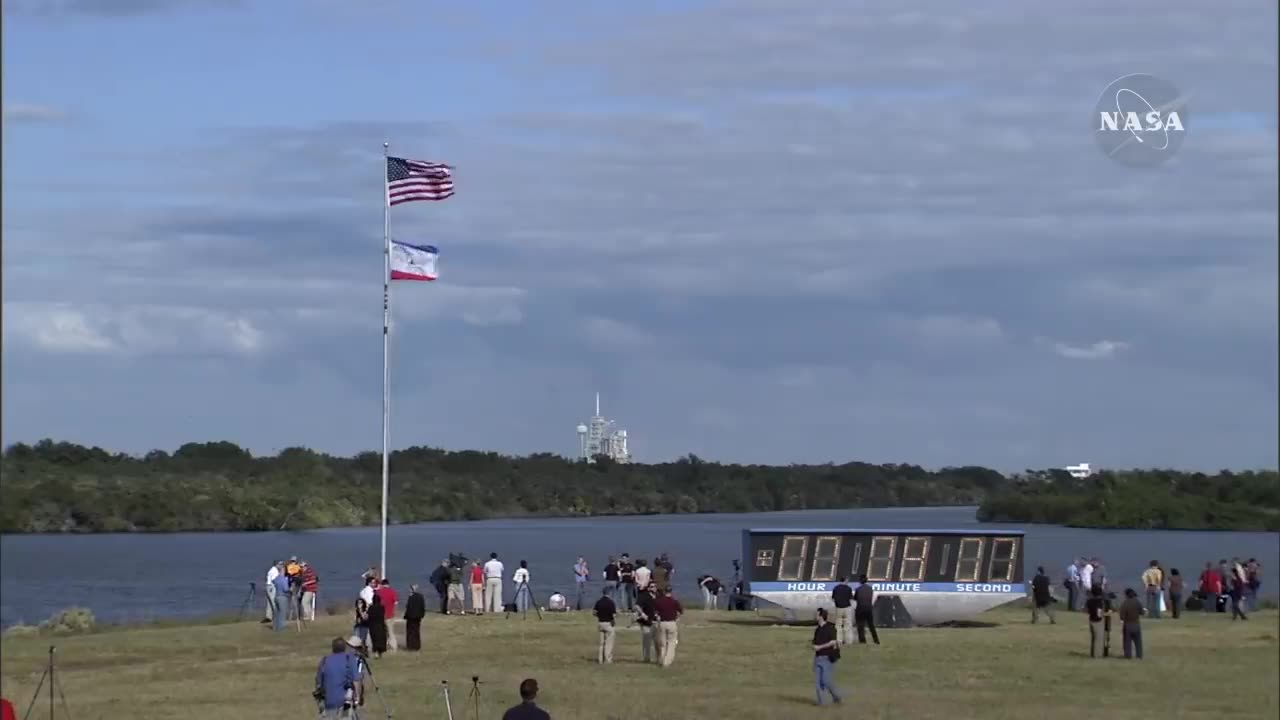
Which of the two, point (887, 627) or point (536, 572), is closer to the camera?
point (887, 627)

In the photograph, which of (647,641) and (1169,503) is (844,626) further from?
(1169,503)

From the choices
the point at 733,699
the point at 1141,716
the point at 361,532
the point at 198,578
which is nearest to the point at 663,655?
the point at 733,699

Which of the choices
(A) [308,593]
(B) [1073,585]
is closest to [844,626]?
(A) [308,593]

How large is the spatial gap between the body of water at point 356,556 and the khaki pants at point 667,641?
20.9m

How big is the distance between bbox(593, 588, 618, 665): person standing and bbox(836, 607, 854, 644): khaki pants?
17.6 ft

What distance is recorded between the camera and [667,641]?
33.9 metres

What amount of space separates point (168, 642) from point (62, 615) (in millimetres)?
8927

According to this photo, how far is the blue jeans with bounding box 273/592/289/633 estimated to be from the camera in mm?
41562

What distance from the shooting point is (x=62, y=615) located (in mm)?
47594

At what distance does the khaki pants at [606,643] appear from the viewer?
34688mm

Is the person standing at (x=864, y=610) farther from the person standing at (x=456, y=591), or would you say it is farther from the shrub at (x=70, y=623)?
the shrub at (x=70, y=623)

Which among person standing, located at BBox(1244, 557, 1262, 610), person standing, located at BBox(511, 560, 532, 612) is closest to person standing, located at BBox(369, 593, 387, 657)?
person standing, located at BBox(511, 560, 532, 612)

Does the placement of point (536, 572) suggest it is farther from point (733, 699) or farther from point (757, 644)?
point (733, 699)

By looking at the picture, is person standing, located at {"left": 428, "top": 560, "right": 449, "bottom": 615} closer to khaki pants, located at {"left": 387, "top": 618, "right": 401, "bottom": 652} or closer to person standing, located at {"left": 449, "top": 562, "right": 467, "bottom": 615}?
person standing, located at {"left": 449, "top": 562, "right": 467, "bottom": 615}
